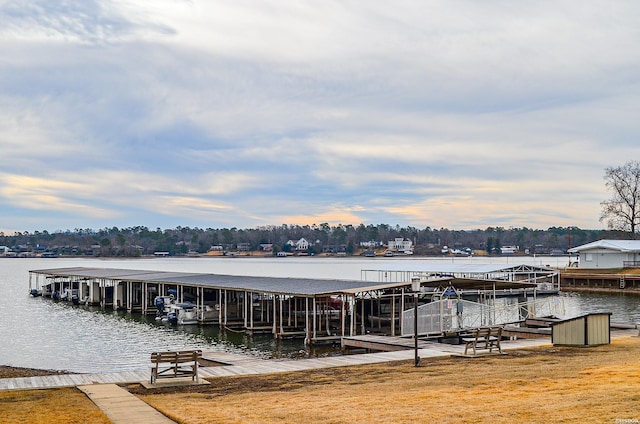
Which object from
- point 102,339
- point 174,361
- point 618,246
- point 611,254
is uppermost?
point 618,246

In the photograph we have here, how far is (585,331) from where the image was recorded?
24.5 metres

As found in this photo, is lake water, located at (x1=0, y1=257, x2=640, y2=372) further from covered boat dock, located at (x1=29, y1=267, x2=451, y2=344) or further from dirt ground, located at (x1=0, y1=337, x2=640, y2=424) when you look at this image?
dirt ground, located at (x1=0, y1=337, x2=640, y2=424)

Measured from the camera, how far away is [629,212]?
4439 inches

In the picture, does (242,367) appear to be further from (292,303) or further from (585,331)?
(292,303)

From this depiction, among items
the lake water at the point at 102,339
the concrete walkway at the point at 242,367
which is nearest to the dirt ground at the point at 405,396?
the concrete walkway at the point at 242,367

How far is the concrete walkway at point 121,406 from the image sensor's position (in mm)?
13509

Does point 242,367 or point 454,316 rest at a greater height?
point 454,316

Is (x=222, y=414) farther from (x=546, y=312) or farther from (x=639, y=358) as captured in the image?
(x=546, y=312)

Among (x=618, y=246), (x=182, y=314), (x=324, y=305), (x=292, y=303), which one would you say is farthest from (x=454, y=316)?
(x=618, y=246)

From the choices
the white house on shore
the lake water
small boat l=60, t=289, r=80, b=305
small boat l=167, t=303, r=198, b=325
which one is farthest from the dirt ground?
the white house on shore

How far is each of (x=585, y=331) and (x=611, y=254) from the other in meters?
73.4

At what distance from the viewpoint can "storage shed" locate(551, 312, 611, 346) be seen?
966 inches

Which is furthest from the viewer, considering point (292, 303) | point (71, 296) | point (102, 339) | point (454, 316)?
point (71, 296)

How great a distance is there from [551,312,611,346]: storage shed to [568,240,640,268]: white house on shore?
69.1m
